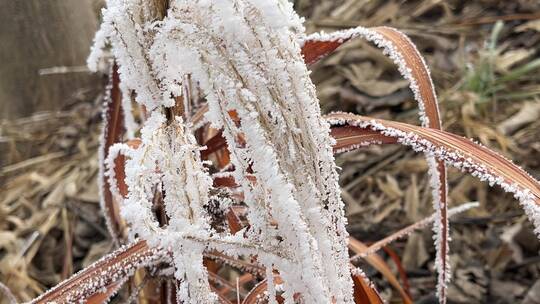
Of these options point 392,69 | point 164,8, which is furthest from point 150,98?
point 392,69

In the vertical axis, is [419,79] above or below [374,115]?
below

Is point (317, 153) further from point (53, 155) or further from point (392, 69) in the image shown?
point (53, 155)

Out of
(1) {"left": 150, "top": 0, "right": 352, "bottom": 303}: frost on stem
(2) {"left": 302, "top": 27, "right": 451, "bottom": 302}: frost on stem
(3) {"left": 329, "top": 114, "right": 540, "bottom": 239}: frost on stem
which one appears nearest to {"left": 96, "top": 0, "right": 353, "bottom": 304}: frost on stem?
(1) {"left": 150, "top": 0, "right": 352, "bottom": 303}: frost on stem

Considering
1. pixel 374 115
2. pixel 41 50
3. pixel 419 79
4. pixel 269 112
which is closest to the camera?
pixel 269 112

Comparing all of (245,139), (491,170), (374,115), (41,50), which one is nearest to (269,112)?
(245,139)

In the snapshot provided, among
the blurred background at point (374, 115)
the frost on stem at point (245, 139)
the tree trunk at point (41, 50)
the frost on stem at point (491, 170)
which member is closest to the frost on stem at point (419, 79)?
the frost on stem at point (491, 170)

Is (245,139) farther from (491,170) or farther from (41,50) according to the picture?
(41,50)

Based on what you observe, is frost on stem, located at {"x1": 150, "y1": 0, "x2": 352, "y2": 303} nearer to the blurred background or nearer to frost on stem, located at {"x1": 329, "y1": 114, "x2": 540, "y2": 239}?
frost on stem, located at {"x1": 329, "y1": 114, "x2": 540, "y2": 239}
